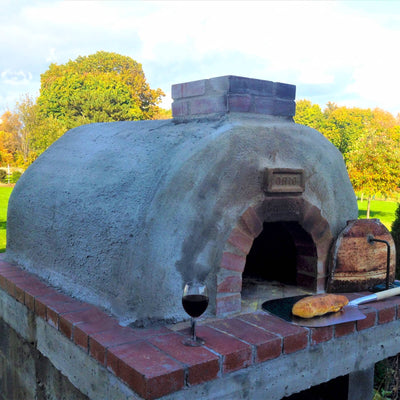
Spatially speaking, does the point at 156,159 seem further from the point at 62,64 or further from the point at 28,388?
the point at 62,64

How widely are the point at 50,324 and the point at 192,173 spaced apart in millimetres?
1388

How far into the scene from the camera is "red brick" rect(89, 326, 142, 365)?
2.27 m

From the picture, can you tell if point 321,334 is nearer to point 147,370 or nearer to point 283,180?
point 283,180

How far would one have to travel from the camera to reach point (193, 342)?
2.29 meters

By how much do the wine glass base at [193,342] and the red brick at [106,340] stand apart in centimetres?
27

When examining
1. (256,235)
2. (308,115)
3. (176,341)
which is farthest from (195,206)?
(308,115)

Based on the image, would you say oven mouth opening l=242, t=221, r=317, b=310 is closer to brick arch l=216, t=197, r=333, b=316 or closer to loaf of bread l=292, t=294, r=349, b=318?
brick arch l=216, t=197, r=333, b=316

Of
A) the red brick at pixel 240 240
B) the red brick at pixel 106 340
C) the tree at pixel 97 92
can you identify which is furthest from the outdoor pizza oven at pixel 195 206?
the tree at pixel 97 92

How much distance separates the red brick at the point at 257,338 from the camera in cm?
233

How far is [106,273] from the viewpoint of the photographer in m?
2.79

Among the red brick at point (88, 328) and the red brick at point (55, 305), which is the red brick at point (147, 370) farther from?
the red brick at point (55, 305)

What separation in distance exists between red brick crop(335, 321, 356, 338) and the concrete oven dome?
0.50 metres

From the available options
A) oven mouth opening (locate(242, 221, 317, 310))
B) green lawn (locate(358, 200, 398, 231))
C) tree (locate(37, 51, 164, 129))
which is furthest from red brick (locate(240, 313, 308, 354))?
tree (locate(37, 51, 164, 129))

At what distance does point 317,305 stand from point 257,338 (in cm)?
55
